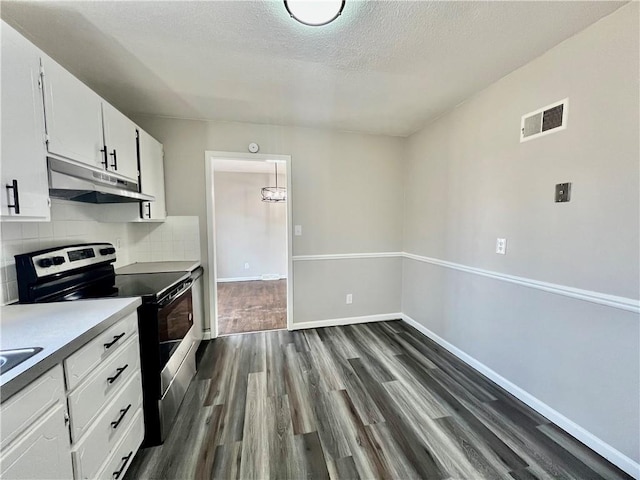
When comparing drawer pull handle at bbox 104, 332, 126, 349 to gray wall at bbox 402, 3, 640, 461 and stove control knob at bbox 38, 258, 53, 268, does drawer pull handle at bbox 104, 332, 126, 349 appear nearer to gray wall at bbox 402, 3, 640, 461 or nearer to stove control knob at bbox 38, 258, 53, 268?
stove control knob at bbox 38, 258, 53, 268

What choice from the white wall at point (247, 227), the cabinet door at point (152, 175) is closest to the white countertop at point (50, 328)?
the cabinet door at point (152, 175)

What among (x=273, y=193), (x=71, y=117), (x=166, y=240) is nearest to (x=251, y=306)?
(x=166, y=240)

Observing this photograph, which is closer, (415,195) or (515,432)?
(515,432)

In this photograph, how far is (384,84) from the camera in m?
2.12

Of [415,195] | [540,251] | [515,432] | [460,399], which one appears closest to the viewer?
[515,432]

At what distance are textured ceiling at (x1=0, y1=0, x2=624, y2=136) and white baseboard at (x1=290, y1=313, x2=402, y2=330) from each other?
2461 mm

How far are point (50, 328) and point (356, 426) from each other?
5.68 ft

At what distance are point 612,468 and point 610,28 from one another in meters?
2.41

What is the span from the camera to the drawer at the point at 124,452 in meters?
1.20

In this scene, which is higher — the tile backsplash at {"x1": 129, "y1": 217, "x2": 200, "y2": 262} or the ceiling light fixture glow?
the ceiling light fixture glow

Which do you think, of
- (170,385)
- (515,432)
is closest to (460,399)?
(515,432)

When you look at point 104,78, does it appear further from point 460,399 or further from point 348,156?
point 460,399

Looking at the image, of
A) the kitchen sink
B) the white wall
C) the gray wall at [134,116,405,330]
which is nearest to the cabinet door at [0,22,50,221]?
the kitchen sink

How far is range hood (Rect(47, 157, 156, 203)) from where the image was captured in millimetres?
1304
